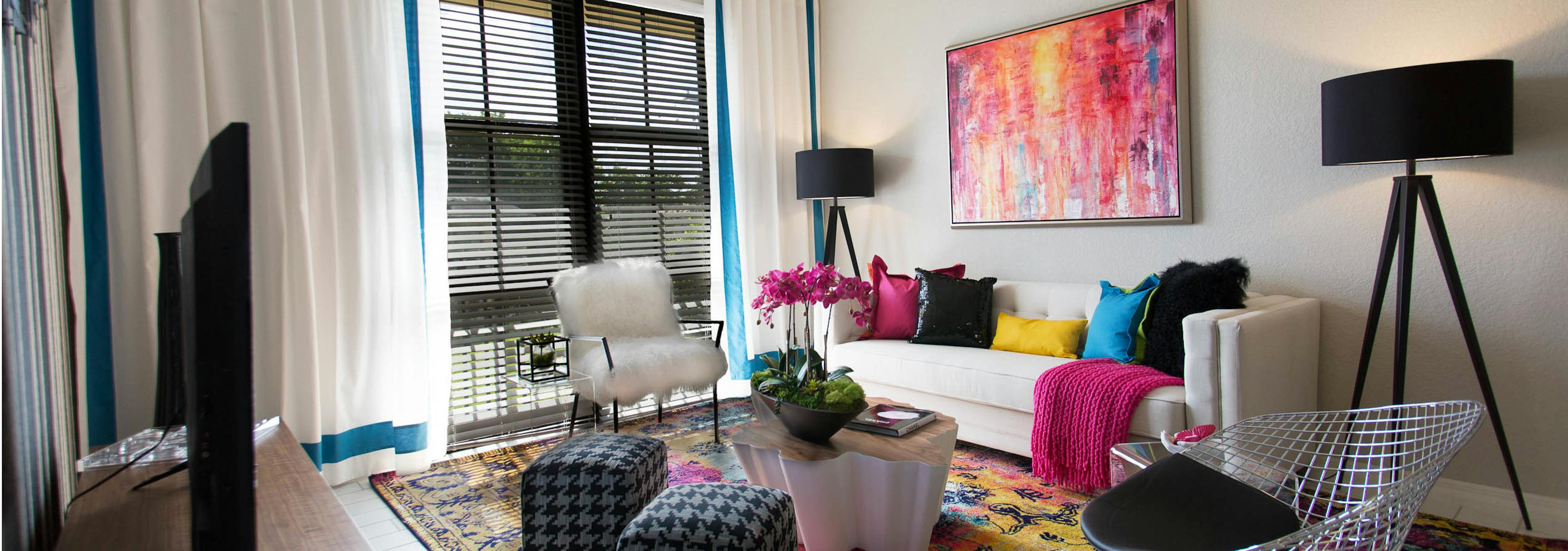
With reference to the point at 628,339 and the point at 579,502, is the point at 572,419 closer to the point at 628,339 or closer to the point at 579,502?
the point at 628,339

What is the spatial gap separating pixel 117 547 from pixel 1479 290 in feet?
12.4

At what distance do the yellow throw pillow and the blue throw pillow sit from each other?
0.45 ft

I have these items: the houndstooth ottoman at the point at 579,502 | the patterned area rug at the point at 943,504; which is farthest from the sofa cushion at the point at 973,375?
the houndstooth ottoman at the point at 579,502

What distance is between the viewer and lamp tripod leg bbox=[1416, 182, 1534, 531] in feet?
8.45

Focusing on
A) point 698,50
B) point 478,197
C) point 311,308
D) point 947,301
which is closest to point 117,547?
point 311,308

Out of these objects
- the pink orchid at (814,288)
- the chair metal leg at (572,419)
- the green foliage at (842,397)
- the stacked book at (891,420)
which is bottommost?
the chair metal leg at (572,419)

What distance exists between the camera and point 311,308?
3221mm

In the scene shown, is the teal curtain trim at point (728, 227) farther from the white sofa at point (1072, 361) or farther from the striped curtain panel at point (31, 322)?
the striped curtain panel at point (31, 322)

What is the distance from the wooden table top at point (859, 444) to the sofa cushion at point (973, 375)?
60 cm

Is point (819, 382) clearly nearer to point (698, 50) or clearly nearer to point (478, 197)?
point (478, 197)

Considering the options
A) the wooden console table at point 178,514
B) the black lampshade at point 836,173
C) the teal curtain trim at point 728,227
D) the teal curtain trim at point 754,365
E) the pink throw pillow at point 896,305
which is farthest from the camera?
the teal curtain trim at point 754,365

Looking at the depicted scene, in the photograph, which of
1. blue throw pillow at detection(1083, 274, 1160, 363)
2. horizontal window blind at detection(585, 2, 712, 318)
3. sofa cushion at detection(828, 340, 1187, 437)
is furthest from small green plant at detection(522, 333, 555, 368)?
blue throw pillow at detection(1083, 274, 1160, 363)

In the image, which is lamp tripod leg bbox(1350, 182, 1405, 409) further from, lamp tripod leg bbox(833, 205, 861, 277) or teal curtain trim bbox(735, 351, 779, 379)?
teal curtain trim bbox(735, 351, 779, 379)

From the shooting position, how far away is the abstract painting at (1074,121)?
141 inches
